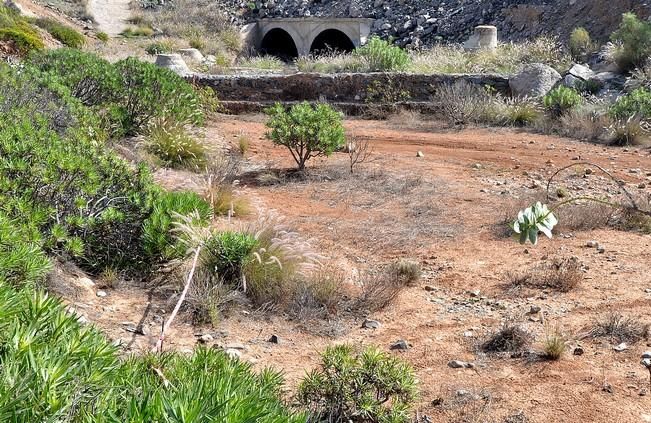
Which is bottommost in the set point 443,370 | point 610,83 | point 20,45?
point 443,370

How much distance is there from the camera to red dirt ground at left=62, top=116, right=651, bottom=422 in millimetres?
3713

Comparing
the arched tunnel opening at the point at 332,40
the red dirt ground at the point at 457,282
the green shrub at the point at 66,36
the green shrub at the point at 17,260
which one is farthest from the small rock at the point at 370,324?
the arched tunnel opening at the point at 332,40

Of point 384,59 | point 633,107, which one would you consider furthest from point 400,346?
point 384,59

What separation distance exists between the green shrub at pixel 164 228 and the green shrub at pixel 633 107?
8987mm

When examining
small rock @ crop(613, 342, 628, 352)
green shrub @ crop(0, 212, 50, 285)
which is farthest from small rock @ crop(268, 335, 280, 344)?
small rock @ crop(613, 342, 628, 352)

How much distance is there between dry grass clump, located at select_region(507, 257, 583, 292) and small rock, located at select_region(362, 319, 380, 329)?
1.21 meters

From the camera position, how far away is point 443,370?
3.95 m

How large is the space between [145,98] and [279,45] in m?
27.5

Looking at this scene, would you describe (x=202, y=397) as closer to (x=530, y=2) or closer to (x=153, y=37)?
(x=530, y=2)

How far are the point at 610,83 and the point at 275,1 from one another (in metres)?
23.5

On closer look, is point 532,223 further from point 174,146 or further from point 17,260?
point 174,146

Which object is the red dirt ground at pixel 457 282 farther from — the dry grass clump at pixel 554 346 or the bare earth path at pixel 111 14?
the bare earth path at pixel 111 14

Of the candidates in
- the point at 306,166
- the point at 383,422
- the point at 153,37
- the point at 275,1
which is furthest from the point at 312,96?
the point at 275,1

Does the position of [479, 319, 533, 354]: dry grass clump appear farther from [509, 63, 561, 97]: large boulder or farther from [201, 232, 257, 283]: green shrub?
[509, 63, 561, 97]: large boulder
